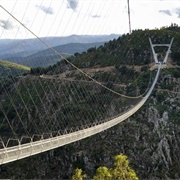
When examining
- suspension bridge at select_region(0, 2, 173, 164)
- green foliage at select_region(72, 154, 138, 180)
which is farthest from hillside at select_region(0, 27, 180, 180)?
green foliage at select_region(72, 154, 138, 180)

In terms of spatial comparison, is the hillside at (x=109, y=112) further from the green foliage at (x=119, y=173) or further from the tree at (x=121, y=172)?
the tree at (x=121, y=172)

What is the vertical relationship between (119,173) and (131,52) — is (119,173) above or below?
below

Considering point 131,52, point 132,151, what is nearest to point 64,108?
point 132,151

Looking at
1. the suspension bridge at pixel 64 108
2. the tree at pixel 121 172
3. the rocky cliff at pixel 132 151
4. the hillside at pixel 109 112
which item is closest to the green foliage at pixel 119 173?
the tree at pixel 121 172

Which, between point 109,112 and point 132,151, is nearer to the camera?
point 132,151

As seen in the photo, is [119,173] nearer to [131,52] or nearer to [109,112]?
[109,112]

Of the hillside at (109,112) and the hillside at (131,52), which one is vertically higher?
the hillside at (131,52)

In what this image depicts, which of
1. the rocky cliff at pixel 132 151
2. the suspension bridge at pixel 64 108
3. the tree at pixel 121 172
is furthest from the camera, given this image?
the suspension bridge at pixel 64 108

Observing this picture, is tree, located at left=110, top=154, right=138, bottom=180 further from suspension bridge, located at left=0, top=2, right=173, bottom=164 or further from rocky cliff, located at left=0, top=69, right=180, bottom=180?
suspension bridge, located at left=0, top=2, right=173, bottom=164

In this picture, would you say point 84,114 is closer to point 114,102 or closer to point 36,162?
point 114,102
